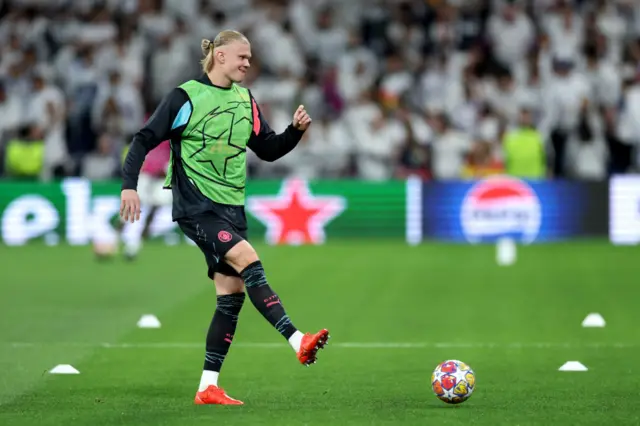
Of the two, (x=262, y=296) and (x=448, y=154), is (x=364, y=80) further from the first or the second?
(x=262, y=296)

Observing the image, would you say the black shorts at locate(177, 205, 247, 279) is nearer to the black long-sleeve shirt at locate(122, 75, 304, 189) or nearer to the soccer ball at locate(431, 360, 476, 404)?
the black long-sleeve shirt at locate(122, 75, 304, 189)

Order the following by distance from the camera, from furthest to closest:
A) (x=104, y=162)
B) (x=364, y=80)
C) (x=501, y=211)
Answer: (x=364, y=80), (x=104, y=162), (x=501, y=211)

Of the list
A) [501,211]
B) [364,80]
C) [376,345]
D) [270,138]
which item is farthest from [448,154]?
[270,138]

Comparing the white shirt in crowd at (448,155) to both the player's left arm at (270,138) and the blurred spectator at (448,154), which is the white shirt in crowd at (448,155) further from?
the player's left arm at (270,138)

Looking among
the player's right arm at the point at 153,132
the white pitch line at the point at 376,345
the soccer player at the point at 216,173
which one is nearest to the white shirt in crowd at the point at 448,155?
the white pitch line at the point at 376,345

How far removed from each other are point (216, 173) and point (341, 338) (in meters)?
4.25

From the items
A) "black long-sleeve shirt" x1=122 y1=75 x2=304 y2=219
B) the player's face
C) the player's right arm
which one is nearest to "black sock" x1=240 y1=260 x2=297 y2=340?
"black long-sleeve shirt" x1=122 y1=75 x2=304 y2=219

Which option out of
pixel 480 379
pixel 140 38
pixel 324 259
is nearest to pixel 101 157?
pixel 140 38

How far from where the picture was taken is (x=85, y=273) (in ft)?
62.8

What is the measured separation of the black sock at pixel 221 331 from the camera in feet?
29.5

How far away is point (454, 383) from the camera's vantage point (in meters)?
8.73

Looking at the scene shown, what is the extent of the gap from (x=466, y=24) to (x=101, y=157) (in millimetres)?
7665

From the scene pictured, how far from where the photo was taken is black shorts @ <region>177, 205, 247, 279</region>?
8797mm

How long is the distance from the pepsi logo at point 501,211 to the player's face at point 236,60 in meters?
15.2
